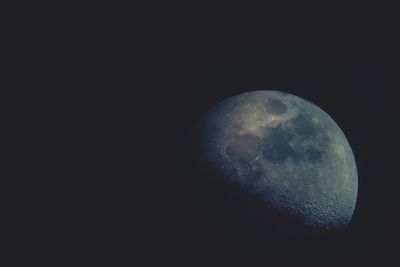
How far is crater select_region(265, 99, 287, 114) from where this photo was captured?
5.79m

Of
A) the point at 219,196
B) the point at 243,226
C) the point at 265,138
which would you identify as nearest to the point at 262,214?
the point at 243,226

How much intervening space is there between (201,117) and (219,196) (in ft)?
4.54

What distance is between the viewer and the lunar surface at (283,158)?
17.3ft

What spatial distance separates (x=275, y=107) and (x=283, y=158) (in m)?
0.92

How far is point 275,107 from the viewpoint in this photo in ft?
19.2

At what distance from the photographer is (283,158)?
17.4 ft

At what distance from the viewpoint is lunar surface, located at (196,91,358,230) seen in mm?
5262

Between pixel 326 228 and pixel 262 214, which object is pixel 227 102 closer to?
pixel 262 214

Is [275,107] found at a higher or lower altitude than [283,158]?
higher

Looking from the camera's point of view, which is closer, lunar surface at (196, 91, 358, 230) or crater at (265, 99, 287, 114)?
lunar surface at (196, 91, 358, 230)

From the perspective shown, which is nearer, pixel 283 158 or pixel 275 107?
pixel 283 158

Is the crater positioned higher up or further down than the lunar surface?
higher up

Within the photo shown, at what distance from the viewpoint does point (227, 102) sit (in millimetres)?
6129

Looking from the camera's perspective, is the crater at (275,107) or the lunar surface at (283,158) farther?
the crater at (275,107)
